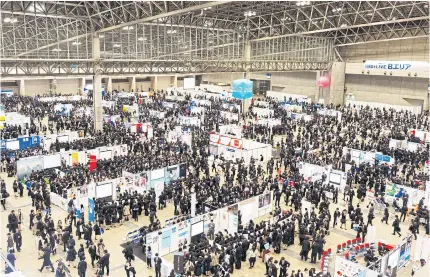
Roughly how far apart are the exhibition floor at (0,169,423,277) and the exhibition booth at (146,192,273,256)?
2.05ft

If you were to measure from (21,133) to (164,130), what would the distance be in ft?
39.3

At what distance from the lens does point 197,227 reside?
15.8 meters

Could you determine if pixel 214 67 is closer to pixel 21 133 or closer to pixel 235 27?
pixel 235 27

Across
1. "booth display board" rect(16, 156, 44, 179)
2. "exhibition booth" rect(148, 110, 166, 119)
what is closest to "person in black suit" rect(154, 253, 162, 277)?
"booth display board" rect(16, 156, 44, 179)

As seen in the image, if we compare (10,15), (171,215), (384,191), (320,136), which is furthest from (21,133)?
(384,191)

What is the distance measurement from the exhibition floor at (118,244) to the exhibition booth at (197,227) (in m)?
0.62

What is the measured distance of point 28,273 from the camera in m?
13.5

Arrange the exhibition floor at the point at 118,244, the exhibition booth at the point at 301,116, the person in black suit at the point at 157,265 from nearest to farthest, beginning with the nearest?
1. the person in black suit at the point at 157,265
2. the exhibition floor at the point at 118,244
3. the exhibition booth at the point at 301,116

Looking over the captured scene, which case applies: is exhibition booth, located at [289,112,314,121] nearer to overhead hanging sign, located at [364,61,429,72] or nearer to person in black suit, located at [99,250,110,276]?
overhead hanging sign, located at [364,61,429,72]

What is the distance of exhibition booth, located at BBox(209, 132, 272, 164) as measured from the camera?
27.0 metres

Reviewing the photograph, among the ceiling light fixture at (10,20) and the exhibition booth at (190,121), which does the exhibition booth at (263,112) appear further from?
the ceiling light fixture at (10,20)

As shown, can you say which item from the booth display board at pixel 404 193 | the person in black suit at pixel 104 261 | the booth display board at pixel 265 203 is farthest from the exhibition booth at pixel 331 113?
the person in black suit at pixel 104 261

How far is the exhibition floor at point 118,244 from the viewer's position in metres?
13.9

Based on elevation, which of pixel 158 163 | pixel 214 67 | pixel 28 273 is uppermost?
pixel 214 67
